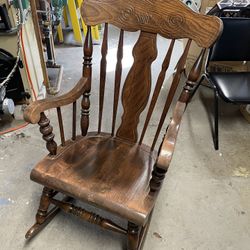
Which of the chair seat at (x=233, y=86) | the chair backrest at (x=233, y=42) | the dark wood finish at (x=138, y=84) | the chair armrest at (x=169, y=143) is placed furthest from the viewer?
the chair backrest at (x=233, y=42)

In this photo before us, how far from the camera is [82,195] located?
2.92ft

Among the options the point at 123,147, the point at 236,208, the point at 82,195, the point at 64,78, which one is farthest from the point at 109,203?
the point at 64,78

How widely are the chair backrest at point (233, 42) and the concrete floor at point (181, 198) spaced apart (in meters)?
0.50

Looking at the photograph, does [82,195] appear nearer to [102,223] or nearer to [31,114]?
[102,223]

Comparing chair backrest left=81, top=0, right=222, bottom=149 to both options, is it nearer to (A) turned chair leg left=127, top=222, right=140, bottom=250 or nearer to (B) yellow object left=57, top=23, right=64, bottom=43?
(A) turned chair leg left=127, top=222, right=140, bottom=250

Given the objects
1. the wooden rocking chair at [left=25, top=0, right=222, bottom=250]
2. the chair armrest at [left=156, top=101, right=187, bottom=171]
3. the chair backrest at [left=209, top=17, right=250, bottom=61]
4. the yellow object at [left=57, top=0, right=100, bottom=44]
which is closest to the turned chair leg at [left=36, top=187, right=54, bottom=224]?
the wooden rocking chair at [left=25, top=0, right=222, bottom=250]

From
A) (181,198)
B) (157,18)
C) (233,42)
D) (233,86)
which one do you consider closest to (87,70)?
(157,18)

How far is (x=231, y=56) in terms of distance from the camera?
1.81m

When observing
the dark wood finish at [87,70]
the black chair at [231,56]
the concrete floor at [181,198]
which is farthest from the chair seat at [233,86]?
the dark wood finish at [87,70]

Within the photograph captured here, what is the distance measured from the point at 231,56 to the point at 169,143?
4.35ft

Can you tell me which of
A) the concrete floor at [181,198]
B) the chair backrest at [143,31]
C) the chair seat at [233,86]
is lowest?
the concrete floor at [181,198]

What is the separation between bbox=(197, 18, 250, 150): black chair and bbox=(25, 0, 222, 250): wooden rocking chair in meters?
0.76

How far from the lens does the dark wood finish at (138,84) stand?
3.27 ft

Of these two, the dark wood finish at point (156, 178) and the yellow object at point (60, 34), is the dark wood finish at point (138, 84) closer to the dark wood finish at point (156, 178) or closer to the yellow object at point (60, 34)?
the dark wood finish at point (156, 178)
